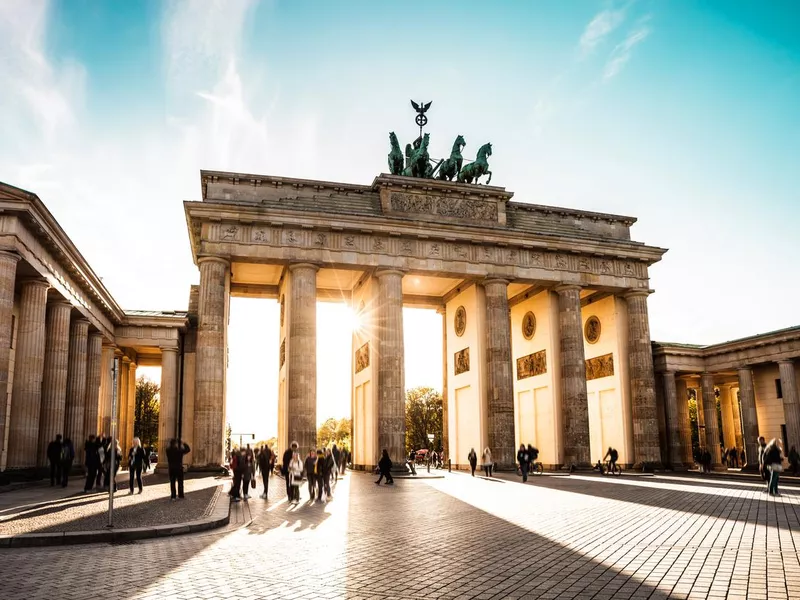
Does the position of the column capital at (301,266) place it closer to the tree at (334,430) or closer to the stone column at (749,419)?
the stone column at (749,419)

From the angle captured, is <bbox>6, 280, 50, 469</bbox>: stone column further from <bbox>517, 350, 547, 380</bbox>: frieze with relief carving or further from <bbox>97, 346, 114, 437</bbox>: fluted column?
<bbox>517, 350, 547, 380</bbox>: frieze with relief carving

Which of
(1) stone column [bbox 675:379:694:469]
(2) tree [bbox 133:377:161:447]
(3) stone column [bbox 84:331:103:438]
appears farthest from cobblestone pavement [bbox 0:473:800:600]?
(2) tree [bbox 133:377:161:447]

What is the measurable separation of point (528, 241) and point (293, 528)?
29.0 metres

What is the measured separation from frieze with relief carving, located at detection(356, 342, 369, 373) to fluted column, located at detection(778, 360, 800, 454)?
979 inches

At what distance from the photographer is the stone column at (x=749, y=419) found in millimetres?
40344

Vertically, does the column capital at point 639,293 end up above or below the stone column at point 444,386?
above

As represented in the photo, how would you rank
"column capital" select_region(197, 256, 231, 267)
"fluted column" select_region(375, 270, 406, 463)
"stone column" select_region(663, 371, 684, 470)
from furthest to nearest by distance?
"stone column" select_region(663, 371, 684, 470), "fluted column" select_region(375, 270, 406, 463), "column capital" select_region(197, 256, 231, 267)

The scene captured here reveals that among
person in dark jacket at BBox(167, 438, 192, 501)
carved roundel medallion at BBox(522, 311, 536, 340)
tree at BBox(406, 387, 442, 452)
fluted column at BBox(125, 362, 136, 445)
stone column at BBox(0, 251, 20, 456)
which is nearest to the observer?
person in dark jacket at BBox(167, 438, 192, 501)

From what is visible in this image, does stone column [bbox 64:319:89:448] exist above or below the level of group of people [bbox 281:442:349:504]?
above

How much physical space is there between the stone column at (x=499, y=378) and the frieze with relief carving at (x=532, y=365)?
486cm

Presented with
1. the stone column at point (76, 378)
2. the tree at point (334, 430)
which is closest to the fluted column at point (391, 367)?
the stone column at point (76, 378)

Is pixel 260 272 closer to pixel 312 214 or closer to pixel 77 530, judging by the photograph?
pixel 312 214

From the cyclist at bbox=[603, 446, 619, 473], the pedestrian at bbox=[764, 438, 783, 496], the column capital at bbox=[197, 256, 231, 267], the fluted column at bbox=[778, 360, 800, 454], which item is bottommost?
the cyclist at bbox=[603, 446, 619, 473]

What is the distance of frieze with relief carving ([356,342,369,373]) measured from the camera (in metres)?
38.6
